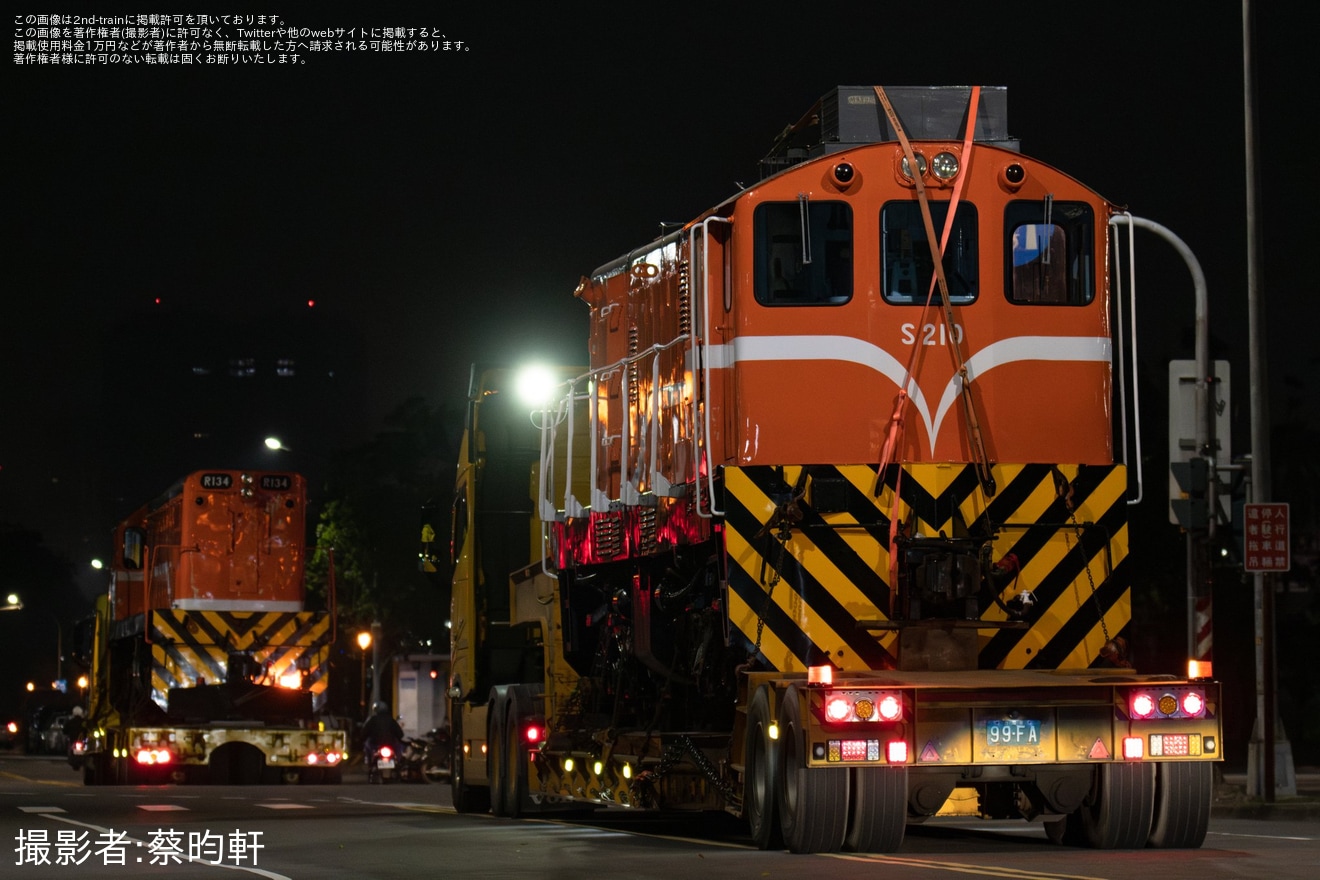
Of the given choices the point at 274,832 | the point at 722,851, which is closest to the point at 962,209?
the point at 722,851

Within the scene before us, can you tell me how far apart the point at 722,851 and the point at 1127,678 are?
2964mm

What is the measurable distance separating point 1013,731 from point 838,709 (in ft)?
3.83

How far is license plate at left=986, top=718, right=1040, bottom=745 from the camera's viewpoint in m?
13.2

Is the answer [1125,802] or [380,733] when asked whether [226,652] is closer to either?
[380,733]

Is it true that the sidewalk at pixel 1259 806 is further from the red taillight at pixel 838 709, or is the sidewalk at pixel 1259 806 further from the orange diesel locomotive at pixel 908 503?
the red taillight at pixel 838 709

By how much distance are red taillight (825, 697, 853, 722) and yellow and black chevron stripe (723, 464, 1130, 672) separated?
104 centimetres

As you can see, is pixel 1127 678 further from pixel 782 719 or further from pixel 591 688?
pixel 591 688

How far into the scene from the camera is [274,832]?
57.5ft

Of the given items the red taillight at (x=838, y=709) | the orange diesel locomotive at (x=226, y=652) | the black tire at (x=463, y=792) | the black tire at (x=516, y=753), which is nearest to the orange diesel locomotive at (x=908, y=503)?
the red taillight at (x=838, y=709)

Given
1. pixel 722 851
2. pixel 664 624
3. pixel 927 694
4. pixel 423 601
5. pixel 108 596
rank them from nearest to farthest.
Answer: pixel 927 694
pixel 722 851
pixel 664 624
pixel 108 596
pixel 423 601

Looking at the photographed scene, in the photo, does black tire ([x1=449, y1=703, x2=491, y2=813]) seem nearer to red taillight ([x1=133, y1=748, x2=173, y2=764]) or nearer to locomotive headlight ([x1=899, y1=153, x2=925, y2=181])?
red taillight ([x1=133, y1=748, x2=173, y2=764])

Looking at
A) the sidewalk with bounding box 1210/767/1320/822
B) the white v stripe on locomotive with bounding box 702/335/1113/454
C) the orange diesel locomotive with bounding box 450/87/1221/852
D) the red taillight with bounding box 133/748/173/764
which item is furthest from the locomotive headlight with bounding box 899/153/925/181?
the red taillight with bounding box 133/748/173/764

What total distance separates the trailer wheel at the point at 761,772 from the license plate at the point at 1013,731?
1369mm

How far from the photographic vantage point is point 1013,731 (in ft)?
43.4
